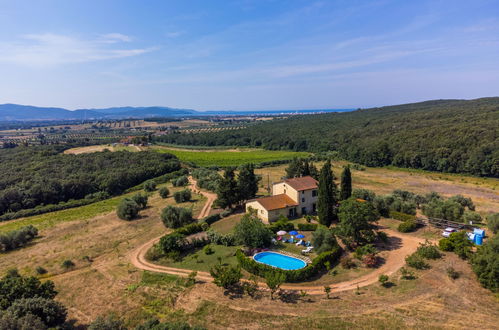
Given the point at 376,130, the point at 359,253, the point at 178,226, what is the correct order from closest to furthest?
the point at 359,253 < the point at 178,226 < the point at 376,130

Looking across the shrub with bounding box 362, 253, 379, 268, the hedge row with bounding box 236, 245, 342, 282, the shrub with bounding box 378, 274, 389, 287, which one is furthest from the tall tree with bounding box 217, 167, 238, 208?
the shrub with bounding box 378, 274, 389, 287

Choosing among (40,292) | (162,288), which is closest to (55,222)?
(40,292)

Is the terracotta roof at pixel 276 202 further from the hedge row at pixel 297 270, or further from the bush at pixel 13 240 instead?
the bush at pixel 13 240

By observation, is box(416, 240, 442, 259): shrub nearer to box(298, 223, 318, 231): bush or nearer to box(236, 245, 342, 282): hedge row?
box(236, 245, 342, 282): hedge row

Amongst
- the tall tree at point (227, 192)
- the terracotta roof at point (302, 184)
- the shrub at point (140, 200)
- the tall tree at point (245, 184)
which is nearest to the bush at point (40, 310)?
the tall tree at point (227, 192)

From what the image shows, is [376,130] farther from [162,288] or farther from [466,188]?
[162,288]

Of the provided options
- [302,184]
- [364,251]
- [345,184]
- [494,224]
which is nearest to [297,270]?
[364,251]

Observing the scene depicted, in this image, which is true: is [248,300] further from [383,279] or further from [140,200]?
[140,200]
